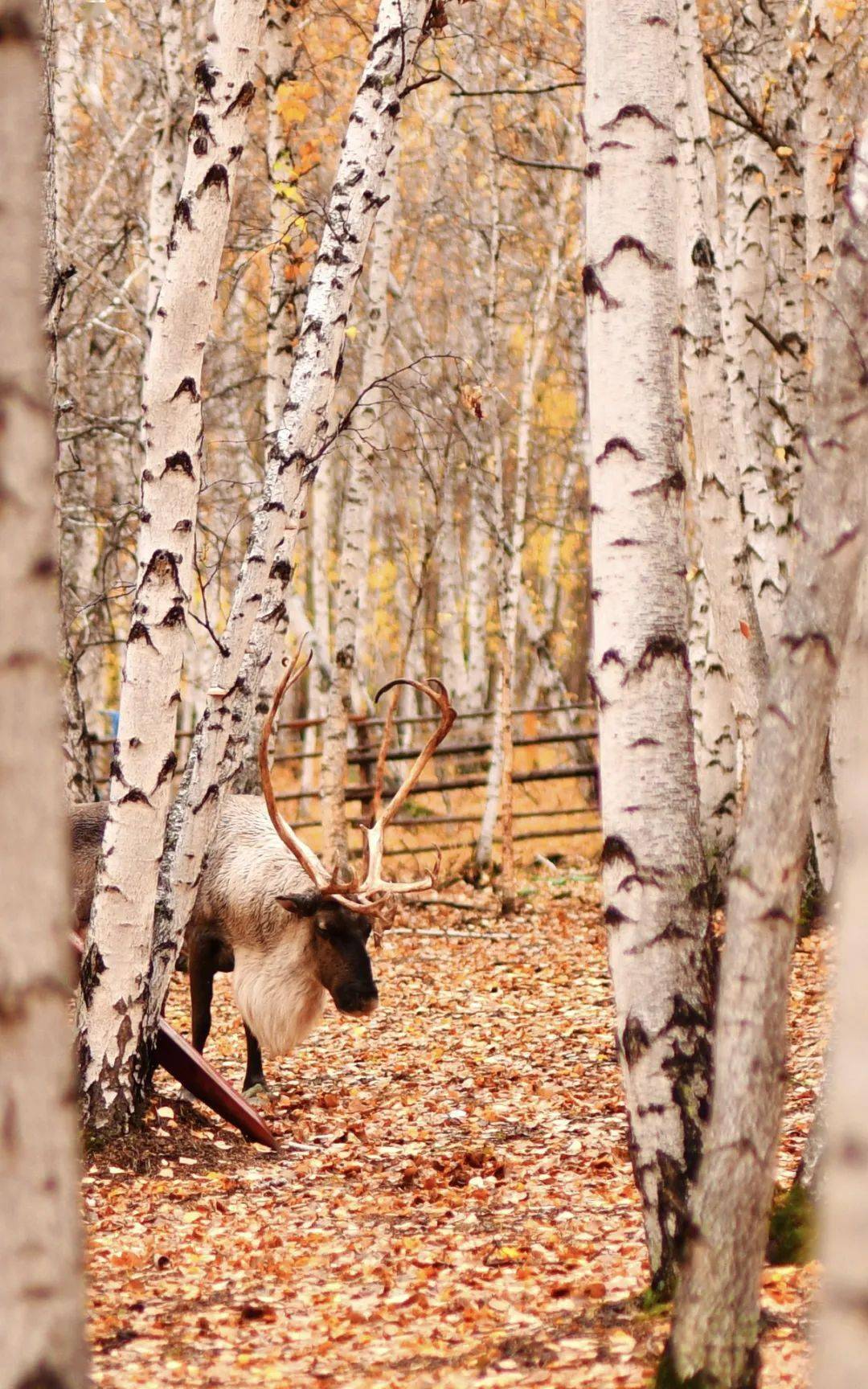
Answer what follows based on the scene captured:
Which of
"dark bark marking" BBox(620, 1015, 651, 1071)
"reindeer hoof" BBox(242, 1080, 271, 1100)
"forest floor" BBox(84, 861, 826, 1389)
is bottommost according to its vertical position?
"forest floor" BBox(84, 861, 826, 1389)

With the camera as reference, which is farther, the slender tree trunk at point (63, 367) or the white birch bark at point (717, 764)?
the white birch bark at point (717, 764)

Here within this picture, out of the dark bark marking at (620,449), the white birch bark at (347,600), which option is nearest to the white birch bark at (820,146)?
the white birch bark at (347,600)

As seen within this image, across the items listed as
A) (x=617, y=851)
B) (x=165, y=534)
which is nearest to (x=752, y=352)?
(x=165, y=534)

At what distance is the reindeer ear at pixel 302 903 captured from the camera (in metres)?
6.42

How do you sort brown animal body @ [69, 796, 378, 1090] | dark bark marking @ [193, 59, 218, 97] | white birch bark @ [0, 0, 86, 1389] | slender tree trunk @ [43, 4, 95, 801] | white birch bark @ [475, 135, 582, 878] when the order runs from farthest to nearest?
white birch bark @ [475, 135, 582, 878]
brown animal body @ [69, 796, 378, 1090]
slender tree trunk @ [43, 4, 95, 801]
dark bark marking @ [193, 59, 218, 97]
white birch bark @ [0, 0, 86, 1389]

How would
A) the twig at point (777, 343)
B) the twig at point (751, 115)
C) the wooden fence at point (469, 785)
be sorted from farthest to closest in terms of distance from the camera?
1. the wooden fence at point (469, 785)
2. the twig at point (777, 343)
3. the twig at point (751, 115)

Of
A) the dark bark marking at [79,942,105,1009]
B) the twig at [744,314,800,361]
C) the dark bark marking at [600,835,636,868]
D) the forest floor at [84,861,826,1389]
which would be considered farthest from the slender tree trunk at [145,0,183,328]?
the dark bark marking at [600,835,636,868]

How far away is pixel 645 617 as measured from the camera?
10.4 ft

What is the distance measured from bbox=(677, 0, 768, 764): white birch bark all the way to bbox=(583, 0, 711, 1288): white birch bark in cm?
328

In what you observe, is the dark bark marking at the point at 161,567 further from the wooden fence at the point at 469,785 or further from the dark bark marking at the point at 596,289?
the wooden fence at the point at 469,785

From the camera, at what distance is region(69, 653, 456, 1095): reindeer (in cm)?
625

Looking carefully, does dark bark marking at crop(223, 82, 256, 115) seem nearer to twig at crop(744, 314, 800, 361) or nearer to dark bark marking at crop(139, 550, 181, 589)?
dark bark marking at crop(139, 550, 181, 589)

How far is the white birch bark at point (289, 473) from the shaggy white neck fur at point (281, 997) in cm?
97

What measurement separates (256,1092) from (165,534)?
8.87ft
